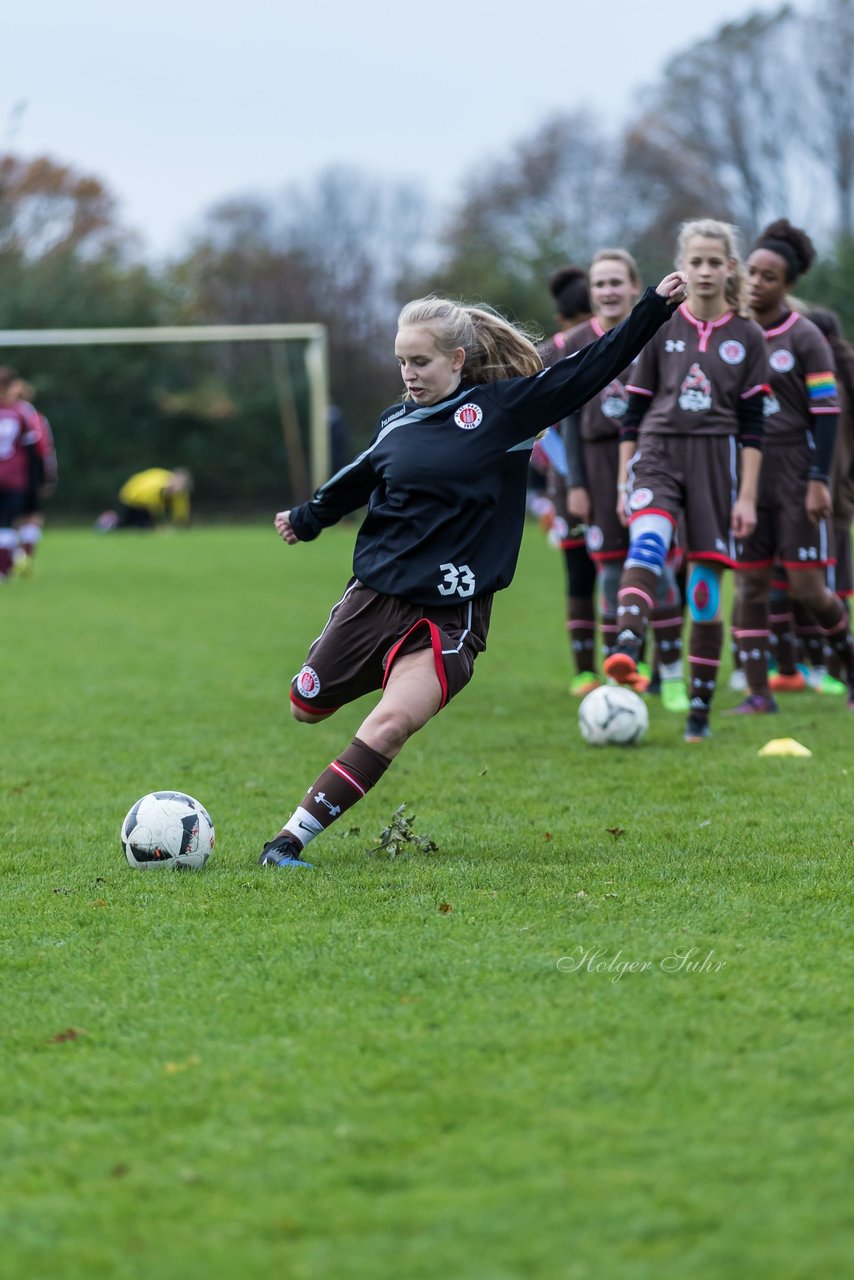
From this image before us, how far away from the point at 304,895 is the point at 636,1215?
2158 mm

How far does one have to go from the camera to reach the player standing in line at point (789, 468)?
7812 millimetres

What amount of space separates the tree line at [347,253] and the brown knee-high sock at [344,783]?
31.1 metres

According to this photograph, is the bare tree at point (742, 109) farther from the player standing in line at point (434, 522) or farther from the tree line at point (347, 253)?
the player standing in line at point (434, 522)

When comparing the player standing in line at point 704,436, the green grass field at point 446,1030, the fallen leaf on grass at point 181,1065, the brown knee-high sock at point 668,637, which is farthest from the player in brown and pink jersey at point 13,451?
the fallen leaf on grass at point 181,1065

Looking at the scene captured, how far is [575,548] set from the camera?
909 cm

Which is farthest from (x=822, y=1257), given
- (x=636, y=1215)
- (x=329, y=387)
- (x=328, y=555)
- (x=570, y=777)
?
(x=329, y=387)

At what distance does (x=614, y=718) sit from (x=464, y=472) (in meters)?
2.53

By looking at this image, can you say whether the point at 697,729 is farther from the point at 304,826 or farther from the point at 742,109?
the point at 742,109

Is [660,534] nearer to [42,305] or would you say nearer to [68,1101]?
[68,1101]

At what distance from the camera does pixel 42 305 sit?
36969 mm

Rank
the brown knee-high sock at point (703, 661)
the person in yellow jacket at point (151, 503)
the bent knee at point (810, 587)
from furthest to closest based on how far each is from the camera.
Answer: the person in yellow jacket at point (151, 503), the bent knee at point (810, 587), the brown knee-high sock at point (703, 661)

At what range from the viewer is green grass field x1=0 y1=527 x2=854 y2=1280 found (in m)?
2.41

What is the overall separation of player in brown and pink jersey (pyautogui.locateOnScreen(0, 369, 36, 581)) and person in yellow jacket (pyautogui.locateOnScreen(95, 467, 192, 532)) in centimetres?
1524
